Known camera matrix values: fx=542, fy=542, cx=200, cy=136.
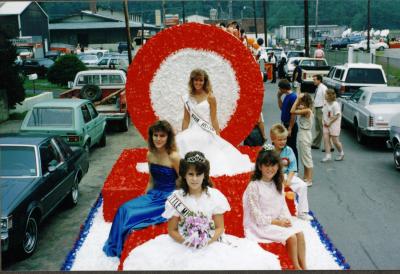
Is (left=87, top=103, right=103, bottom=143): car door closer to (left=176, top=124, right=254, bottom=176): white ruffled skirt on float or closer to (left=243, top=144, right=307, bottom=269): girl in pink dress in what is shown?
(left=176, top=124, right=254, bottom=176): white ruffled skirt on float

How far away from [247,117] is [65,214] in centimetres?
314

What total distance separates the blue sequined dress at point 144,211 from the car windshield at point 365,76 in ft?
41.8

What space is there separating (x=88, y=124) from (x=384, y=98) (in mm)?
7008

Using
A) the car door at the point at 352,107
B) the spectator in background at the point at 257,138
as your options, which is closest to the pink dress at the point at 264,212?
the spectator in background at the point at 257,138

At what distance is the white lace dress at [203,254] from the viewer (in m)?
4.44

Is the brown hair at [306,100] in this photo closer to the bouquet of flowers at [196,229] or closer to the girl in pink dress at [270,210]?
the girl in pink dress at [270,210]

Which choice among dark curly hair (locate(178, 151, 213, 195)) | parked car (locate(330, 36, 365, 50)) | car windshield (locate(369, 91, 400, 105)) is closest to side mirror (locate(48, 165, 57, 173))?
dark curly hair (locate(178, 151, 213, 195))

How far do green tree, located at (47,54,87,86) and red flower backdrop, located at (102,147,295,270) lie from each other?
47.2ft

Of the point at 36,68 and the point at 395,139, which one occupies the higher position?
the point at 36,68

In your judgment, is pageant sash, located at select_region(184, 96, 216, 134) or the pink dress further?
pageant sash, located at select_region(184, 96, 216, 134)

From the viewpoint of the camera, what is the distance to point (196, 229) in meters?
4.53

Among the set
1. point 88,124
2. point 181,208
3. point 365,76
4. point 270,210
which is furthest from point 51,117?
point 365,76

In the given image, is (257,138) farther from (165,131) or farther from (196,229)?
(196,229)

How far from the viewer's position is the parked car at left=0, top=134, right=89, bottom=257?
241 inches
